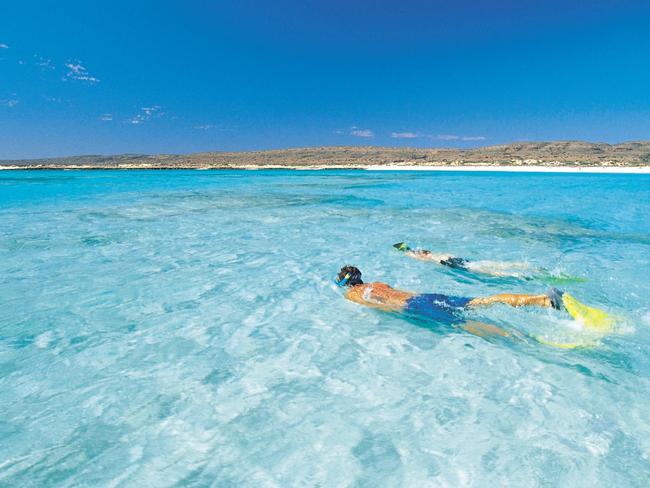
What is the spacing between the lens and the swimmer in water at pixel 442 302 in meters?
4.89

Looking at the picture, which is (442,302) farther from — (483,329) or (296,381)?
(296,381)

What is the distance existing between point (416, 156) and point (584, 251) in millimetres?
84941

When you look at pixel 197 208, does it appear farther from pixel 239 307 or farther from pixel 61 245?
pixel 239 307

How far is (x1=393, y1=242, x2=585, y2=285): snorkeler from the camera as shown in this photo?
271 inches

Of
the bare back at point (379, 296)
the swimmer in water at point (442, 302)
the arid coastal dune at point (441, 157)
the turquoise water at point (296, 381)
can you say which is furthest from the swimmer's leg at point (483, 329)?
the arid coastal dune at point (441, 157)

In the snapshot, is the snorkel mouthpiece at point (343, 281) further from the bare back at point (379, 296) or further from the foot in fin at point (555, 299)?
the foot in fin at point (555, 299)

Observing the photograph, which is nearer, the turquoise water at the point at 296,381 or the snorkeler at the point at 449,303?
the turquoise water at the point at 296,381

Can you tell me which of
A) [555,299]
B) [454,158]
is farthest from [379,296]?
[454,158]

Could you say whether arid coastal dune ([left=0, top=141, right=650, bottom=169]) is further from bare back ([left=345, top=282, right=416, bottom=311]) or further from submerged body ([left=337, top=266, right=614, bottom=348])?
bare back ([left=345, top=282, right=416, bottom=311])

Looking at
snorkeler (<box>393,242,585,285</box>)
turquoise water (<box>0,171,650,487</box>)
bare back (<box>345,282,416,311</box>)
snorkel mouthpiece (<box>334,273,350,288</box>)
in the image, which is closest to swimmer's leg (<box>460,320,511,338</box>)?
turquoise water (<box>0,171,650,487</box>)

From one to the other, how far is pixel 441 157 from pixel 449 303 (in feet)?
286

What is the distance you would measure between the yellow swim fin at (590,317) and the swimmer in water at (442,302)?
103 mm

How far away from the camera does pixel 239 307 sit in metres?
5.65

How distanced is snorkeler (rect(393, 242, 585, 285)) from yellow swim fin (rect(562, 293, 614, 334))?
181 cm
